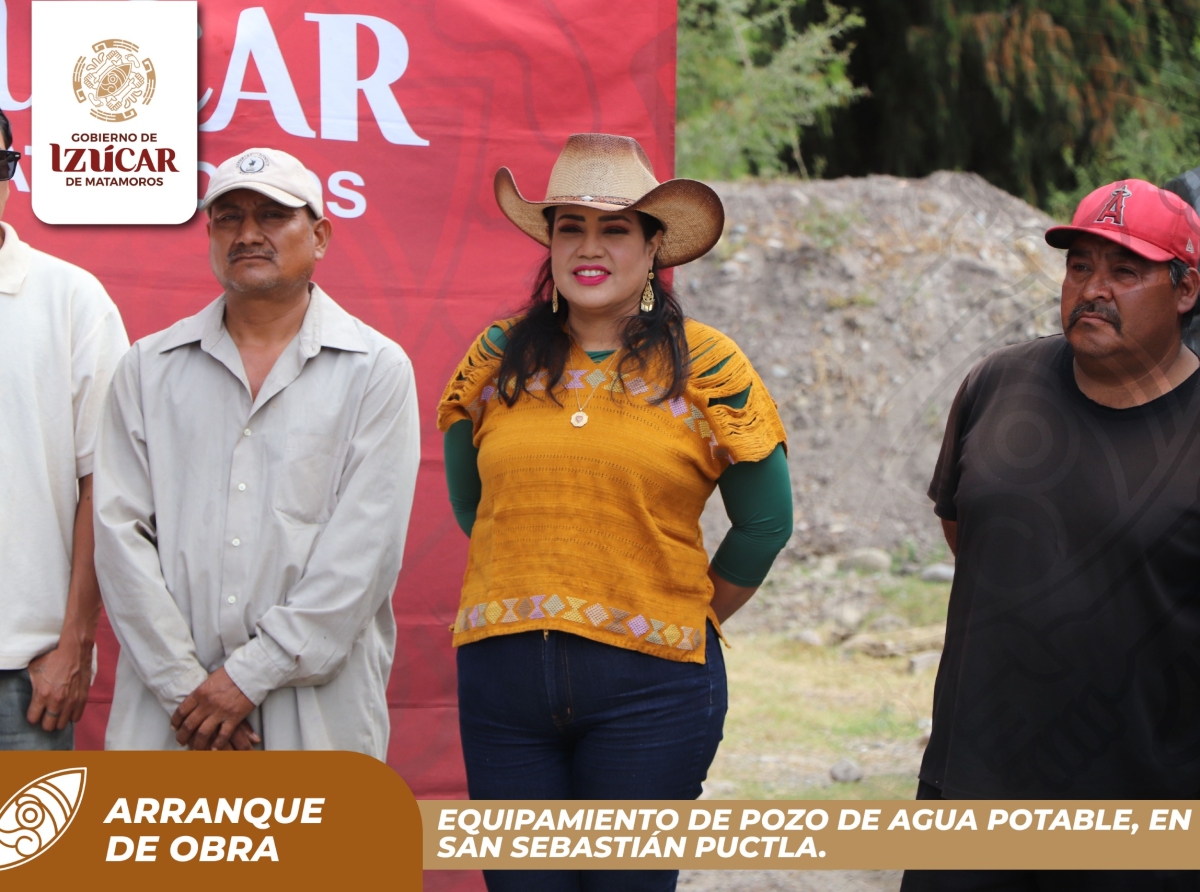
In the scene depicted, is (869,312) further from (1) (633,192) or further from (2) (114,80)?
(1) (633,192)

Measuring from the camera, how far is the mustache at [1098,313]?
232 cm

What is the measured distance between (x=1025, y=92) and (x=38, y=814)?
32.9ft

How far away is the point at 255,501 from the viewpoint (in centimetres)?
259

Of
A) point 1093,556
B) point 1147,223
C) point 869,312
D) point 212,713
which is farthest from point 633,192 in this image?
point 869,312

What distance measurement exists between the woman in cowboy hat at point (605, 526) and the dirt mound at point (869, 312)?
509 centimetres

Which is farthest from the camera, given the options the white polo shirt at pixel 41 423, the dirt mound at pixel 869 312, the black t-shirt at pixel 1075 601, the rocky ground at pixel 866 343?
the dirt mound at pixel 869 312

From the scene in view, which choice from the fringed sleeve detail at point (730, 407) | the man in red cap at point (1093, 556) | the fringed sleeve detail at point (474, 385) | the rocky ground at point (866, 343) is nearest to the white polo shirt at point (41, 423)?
the fringed sleeve detail at point (474, 385)

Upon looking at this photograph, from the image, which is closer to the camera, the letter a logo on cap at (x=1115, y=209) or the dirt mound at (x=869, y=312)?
the letter a logo on cap at (x=1115, y=209)

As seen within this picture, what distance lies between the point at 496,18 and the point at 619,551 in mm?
1779

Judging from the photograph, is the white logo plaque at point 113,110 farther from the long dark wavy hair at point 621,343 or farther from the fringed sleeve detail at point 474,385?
the long dark wavy hair at point 621,343

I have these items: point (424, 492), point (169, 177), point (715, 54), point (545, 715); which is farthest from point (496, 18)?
point (715, 54)

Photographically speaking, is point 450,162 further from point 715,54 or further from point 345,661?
point 715,54

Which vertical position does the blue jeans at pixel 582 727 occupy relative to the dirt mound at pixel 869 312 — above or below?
below

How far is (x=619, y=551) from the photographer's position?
2385mm
